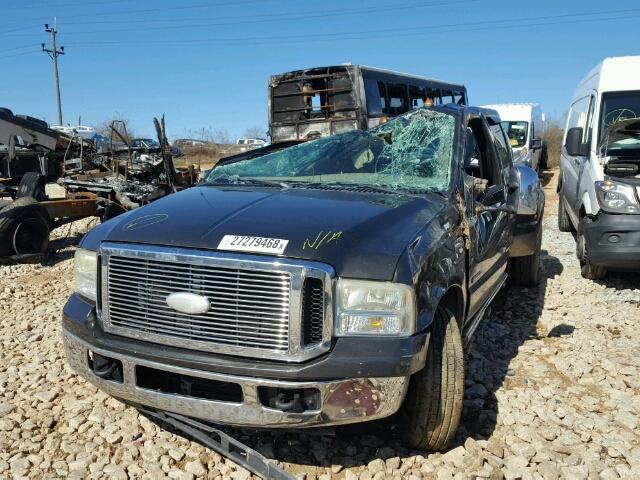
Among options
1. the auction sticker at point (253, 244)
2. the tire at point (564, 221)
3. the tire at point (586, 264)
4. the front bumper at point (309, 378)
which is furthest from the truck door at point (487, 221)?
the tire at point (564, 221)

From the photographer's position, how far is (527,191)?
17.7ft

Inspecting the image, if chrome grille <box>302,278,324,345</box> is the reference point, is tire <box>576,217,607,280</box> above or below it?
below

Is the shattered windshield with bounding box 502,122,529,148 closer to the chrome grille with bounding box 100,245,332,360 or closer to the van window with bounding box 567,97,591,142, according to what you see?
the van window with bounding box 567,97,591,142

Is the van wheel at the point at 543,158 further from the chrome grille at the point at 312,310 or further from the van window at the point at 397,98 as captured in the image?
the chrome grille at the point at 312,310

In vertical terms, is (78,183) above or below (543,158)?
Answer: below

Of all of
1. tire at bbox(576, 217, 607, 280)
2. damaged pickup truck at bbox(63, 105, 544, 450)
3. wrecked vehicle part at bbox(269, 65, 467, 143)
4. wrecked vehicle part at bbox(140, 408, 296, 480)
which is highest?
wrecked vehicle part at bbox(269, 65, 467, 143)

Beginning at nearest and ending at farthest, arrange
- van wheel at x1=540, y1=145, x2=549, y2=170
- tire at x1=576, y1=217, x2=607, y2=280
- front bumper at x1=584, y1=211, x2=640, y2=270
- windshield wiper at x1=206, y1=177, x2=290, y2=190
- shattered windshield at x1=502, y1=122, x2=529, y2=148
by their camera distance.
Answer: windshield wiper at x1=206, y1=177, x2=290, y2=190
front bumper at x1=584, y1=211, x2=640, y2=270
tire at x1=576, y1=217, x2=607, y2=280
shattered windshield at x1=502, y1=122, x2=529, y2=148
van wheel at x1=540, y1=145, x2=549, y2=170

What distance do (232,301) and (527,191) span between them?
393cm

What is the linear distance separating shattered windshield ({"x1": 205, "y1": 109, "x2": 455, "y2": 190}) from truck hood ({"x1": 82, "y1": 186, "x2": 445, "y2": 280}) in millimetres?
279

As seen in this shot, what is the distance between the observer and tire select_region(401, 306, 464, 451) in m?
2.68

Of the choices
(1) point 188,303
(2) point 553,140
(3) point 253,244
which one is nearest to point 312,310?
(3) point 253,244

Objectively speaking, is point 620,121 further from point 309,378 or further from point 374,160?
point 309,378

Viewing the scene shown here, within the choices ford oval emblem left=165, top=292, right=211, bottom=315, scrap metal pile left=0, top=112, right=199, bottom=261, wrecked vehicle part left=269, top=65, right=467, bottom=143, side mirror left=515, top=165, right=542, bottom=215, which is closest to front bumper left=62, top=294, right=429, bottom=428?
ford oval emblem left=165, top=292, right=211, bottom=315

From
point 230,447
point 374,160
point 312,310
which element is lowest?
point 230,447
